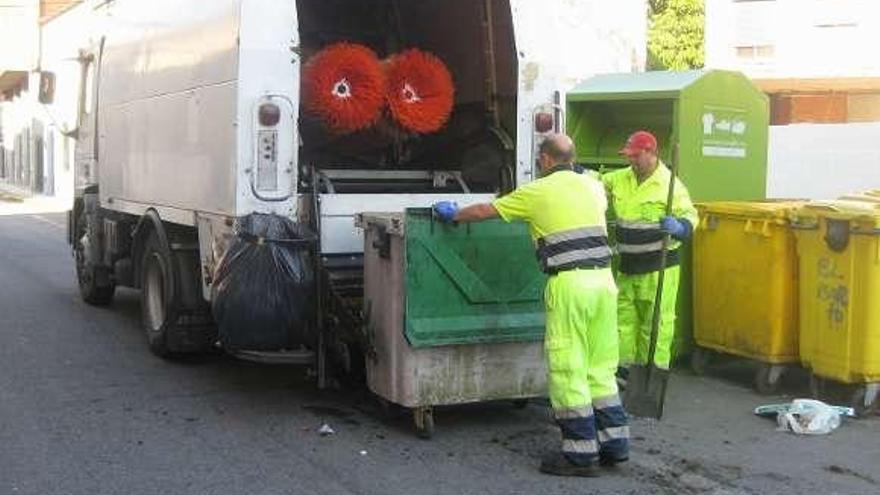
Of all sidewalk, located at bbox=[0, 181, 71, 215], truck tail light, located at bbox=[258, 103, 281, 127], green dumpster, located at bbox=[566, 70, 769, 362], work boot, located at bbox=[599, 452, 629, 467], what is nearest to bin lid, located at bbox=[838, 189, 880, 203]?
green dumpster, located at bbox=[566, 70, 769, 362]

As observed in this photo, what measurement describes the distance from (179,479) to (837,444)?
3347 millimetres

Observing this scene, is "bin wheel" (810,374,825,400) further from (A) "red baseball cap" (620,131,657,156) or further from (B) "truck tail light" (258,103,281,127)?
(B) "truck tail light" (258,103,281,127)

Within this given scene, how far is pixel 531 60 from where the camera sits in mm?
6605

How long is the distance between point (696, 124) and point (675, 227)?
152cm

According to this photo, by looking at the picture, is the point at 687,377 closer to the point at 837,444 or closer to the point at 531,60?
the point at 837,444

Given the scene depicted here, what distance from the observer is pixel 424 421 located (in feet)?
18.6

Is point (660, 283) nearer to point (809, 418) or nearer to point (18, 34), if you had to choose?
point (809, 418)

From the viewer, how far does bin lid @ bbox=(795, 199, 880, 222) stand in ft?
20.2

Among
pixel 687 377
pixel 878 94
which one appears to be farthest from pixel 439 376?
pixel 878 94

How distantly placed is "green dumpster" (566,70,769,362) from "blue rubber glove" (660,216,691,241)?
50.9 inches

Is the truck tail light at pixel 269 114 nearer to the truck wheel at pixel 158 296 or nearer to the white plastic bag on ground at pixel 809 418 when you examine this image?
the truck wheel at pixel 158 296

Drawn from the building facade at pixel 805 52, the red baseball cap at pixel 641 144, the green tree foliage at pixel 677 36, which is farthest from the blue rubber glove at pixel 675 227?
the green tree foliage at pixel 677 36

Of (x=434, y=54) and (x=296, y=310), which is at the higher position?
(x=434, y=54)

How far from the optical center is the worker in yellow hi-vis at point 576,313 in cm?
506
